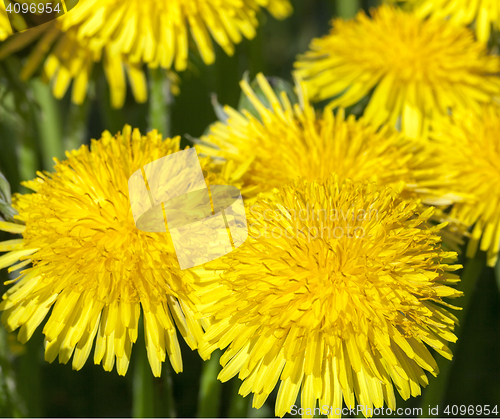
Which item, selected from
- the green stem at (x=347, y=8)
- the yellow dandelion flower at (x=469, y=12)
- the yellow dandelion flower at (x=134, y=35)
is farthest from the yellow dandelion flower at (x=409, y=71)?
the green stem at (x=347, y=8)

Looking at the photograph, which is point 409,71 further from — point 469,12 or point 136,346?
point 136,346

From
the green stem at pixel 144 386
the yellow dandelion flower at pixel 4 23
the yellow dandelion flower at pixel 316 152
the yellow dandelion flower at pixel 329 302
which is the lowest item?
the green stem at pixel 144 386

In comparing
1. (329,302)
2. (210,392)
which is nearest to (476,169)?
(329,302)

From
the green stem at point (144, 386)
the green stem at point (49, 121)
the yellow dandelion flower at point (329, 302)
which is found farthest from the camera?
the green stem at point (49, 121)

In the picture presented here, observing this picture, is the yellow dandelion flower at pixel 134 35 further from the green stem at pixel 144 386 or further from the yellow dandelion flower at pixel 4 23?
the green stem at pixel 144 386

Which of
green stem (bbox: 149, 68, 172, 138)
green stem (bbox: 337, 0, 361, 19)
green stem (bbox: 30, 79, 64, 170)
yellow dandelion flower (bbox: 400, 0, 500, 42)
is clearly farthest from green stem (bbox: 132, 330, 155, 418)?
green stem (bbox: 337, 0, 361, 19)

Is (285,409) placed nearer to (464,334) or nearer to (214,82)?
(464,334)

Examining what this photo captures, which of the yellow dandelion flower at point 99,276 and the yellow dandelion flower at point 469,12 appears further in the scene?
the yellow dandelion flower at point 469,12

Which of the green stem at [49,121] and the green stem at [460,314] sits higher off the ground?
the green stem at [49,121]
